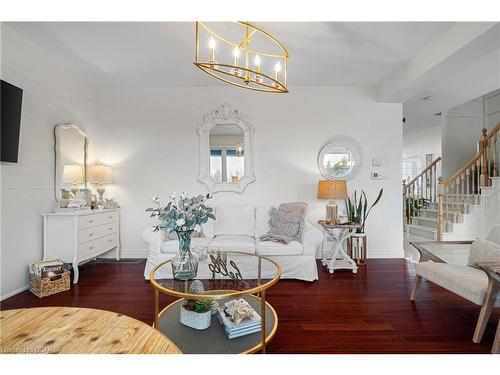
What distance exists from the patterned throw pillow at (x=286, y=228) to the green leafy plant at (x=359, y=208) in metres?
0.92

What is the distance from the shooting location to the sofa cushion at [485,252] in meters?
2.14

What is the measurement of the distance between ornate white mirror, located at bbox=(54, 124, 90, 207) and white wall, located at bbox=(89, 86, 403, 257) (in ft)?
1.47

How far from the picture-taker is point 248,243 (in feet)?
10.3

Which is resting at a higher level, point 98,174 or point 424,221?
point 98,174

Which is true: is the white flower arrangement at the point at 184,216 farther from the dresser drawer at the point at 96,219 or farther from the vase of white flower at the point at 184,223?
the dresser drawer at the point at 96,219

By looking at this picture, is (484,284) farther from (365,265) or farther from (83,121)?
(83,121)

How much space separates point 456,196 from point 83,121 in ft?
22.7

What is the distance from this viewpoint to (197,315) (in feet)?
5.73

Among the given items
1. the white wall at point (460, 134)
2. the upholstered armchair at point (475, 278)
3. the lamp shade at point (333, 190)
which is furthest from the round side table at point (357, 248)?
the white wall at point (460, 134)

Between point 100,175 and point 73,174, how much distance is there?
0.34m

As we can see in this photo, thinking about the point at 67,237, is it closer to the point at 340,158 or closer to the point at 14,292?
the point at 14,292

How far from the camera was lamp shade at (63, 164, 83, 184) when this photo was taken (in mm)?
3342

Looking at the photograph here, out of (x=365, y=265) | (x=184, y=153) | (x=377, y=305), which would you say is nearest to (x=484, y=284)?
(x=377, y=305)

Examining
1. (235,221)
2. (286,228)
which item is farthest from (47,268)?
(286,228)
